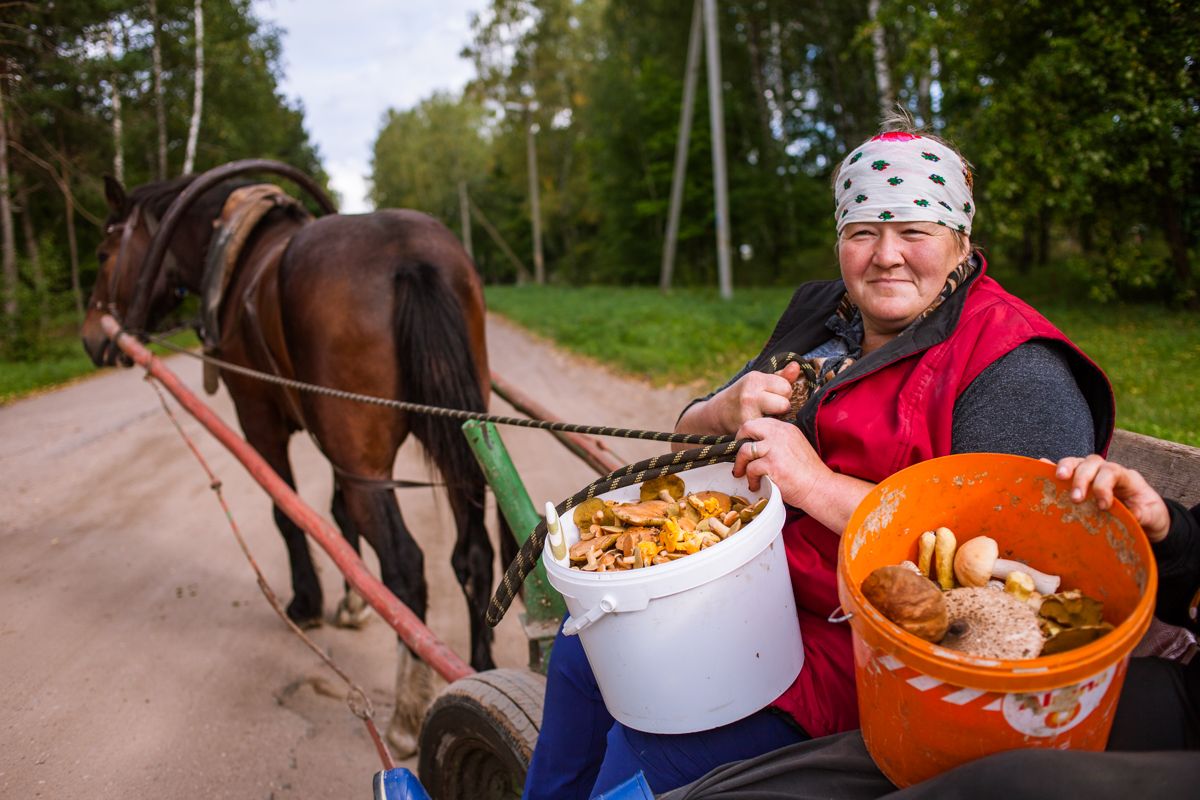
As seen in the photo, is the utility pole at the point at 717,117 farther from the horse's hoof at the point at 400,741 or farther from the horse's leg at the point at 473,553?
the horse's hoof at the point at 400,741

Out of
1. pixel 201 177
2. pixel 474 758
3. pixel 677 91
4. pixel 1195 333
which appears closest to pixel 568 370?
pixel 201 177

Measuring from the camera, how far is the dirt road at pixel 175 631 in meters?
2.45

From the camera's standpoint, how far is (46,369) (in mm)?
12156

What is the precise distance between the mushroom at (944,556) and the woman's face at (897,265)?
0.63m

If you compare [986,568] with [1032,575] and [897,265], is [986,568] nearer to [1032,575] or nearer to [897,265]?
[1032,575]

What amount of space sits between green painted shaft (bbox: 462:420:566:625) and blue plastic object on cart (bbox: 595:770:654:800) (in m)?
0.86

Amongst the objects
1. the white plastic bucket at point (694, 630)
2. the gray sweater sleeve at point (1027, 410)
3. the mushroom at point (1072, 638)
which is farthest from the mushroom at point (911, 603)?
the gray sweater sleeve at point (1027, 410)

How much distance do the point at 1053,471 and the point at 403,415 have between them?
255cm

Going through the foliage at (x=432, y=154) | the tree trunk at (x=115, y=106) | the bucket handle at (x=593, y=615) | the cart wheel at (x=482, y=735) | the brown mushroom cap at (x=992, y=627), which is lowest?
the cart wheel at (x=482, y=735)

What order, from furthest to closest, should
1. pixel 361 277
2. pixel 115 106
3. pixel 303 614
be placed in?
pixel 115 106, pixel 303 614, pixel 361 277

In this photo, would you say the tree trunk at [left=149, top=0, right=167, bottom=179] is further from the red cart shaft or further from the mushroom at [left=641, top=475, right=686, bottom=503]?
the mushroom at [left=641, top=475, right=686, bottom=503]

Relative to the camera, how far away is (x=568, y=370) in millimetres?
9602

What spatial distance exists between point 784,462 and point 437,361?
1.89 m

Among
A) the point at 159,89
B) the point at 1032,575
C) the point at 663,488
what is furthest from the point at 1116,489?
the point at 159,89
